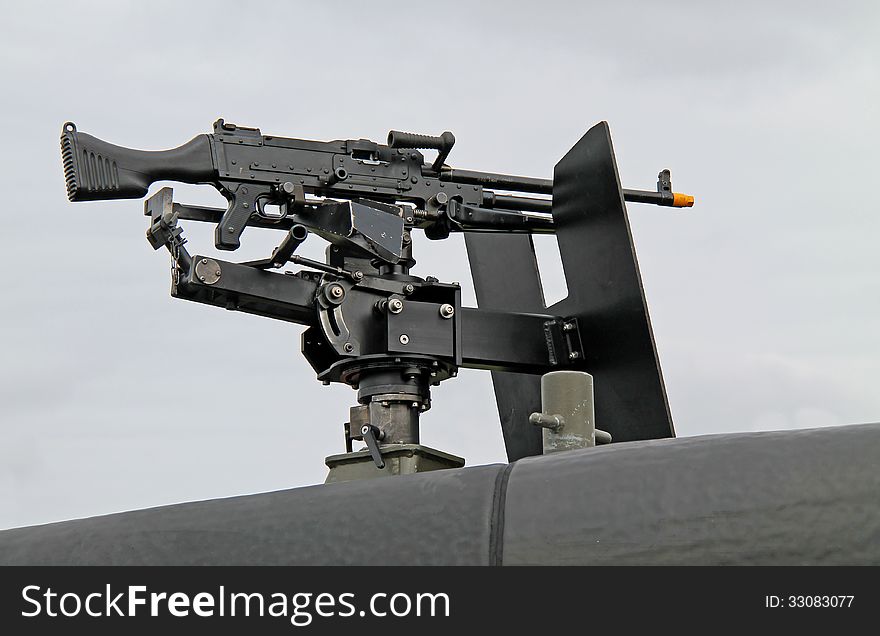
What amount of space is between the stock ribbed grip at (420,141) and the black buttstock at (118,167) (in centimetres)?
96

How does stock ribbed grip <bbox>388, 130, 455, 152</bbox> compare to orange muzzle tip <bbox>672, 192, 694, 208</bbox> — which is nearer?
stock ribbed grip <bbox>388, 130, 455, 152</bbox>

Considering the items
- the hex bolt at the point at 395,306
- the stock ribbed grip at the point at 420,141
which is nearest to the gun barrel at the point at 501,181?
the stock ribbed grip at the point at 420,141

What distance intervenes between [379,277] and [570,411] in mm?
3585

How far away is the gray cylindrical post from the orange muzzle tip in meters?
5.44

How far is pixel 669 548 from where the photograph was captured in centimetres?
150

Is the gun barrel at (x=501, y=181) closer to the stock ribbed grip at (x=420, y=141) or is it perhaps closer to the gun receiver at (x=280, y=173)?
the gun receiver at (x=280, y=173)

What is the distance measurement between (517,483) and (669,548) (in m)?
0.23

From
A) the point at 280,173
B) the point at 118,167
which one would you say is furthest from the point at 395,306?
the point at 118,167

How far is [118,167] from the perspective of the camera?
5906 mm

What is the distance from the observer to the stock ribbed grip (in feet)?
20.9

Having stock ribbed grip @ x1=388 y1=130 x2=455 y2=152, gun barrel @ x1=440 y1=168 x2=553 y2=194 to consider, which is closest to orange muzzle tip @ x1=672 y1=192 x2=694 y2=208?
gun barrel @ x1=440 y1=168 x2=553 y2=194

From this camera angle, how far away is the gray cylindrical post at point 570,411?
7.94 feet

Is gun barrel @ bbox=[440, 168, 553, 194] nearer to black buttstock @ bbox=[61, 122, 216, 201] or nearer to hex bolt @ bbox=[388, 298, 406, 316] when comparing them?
hex bolt @ bbox=[388, 298, 406, 316]

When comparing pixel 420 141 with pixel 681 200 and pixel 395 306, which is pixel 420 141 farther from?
pixel 681 200
